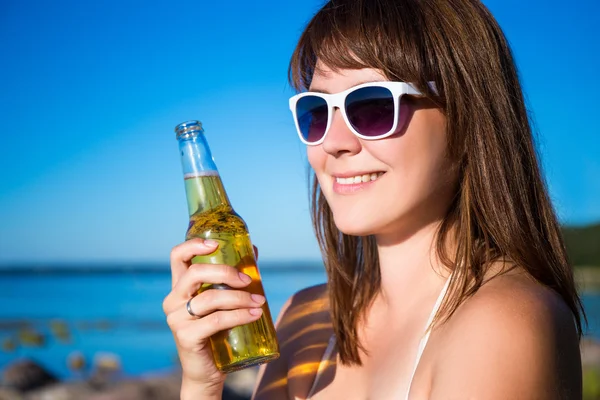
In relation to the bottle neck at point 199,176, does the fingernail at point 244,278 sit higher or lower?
lower

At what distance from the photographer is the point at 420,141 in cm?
213

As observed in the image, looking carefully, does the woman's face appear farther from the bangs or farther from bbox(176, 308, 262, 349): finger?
bbox(176, 308, 262, 349): finger

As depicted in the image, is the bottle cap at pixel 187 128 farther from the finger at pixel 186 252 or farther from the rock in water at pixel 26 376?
the rock in water at pixel 26 376

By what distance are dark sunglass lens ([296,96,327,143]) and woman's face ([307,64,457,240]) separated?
55mm

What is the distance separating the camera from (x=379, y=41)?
82.9 inches

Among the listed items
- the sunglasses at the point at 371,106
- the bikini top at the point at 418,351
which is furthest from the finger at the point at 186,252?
the bikini top at the point at 418,351

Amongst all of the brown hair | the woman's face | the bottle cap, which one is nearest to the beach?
the brown hair

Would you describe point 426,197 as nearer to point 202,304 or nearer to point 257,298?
point 257,298

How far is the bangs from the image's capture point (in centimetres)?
209

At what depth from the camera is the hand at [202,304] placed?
1.88 meters

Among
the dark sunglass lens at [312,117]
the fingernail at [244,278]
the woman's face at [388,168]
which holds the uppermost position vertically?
the dark sunglass lens at [312,117]

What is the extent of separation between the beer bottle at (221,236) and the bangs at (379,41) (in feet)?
1.82

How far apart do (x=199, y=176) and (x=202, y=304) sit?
1.39ft

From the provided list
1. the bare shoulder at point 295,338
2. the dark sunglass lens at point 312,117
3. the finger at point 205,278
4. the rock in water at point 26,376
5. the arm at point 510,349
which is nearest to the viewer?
the arm at point 510,349
